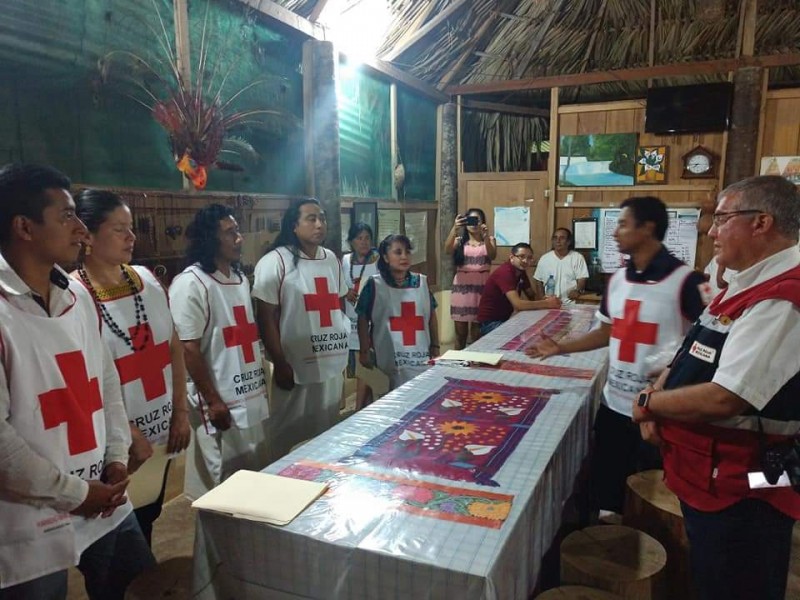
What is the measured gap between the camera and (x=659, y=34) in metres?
4.86

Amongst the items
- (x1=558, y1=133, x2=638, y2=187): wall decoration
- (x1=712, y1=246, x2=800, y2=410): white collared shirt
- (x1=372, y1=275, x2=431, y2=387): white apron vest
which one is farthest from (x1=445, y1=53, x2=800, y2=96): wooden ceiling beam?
(x1=712, y1=246, x2=800, y2=410): white collared shirt

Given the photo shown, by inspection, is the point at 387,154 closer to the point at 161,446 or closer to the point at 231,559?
the point at 161,446

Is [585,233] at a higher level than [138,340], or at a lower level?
higher

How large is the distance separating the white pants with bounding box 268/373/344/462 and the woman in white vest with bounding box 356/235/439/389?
31 cm

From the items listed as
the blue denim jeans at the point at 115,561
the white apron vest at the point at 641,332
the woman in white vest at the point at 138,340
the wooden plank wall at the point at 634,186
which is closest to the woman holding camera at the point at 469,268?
the wooden plank wall at the point at 634,186

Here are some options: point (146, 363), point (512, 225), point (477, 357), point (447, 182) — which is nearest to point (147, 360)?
point (146, 363)

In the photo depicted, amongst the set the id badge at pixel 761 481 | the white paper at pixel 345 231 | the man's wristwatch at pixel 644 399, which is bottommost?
the id badge at pixel 761 481

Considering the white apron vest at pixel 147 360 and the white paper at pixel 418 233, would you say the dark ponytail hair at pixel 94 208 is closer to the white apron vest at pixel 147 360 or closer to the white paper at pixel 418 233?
the white apron vest at pixel 147 360

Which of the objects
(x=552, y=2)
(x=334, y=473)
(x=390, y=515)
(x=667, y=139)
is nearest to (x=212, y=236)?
(x=334, y=473)

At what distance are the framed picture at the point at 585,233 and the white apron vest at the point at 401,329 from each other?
3138 mm

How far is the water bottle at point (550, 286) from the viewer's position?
4941mm

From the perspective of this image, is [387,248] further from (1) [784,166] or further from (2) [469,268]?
(1) [784,166]

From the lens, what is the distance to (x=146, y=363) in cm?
160

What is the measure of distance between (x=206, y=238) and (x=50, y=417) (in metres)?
1.01
